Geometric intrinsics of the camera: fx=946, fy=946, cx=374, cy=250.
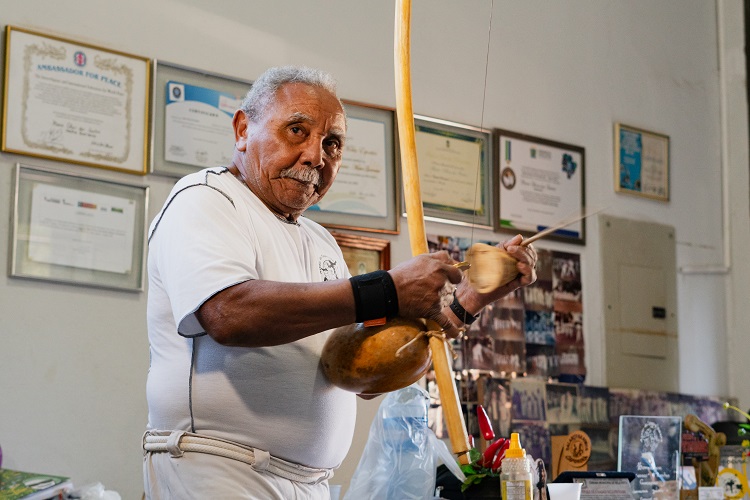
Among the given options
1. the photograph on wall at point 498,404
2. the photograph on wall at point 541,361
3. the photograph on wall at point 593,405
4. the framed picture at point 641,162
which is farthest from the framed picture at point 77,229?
the framed picture at point 641,162

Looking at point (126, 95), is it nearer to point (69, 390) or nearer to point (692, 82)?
point (69, 390)

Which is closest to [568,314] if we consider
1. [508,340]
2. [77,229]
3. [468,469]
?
[508,340]

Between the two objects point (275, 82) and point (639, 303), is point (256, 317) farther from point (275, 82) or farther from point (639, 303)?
point (639, 303)

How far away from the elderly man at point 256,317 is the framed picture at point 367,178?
1.49m

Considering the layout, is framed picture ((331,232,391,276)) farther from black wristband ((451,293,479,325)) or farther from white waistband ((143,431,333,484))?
white waistband ((143,431,333,484))

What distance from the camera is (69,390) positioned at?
264 centimetres

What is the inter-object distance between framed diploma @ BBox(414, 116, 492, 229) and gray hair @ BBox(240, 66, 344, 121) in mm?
1695

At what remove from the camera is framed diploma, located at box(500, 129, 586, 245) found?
3.76 m

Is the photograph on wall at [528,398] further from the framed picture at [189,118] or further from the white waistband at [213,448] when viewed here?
the white waistband at [213,448]

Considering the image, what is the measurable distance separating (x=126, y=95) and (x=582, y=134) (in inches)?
81.1

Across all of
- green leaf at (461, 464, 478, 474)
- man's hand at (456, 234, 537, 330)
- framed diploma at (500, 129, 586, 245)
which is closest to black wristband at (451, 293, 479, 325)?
man's hand at (456, 234, 537, 330)

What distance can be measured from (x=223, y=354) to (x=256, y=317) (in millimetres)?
156

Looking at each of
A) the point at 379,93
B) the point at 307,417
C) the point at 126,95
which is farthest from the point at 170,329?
the point at 379,93

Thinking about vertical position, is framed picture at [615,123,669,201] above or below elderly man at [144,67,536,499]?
above
